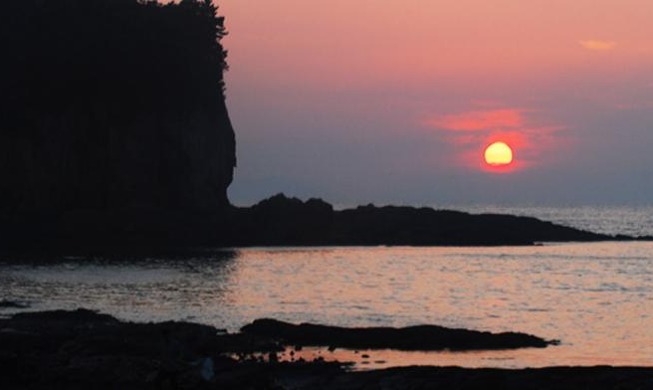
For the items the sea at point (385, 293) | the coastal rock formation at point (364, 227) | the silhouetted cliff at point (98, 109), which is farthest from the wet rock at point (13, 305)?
the coastal rock formation at point (364, 227)

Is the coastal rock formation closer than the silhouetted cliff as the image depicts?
No

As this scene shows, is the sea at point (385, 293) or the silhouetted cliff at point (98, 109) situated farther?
the silhouetted cliff at point (98, 109)

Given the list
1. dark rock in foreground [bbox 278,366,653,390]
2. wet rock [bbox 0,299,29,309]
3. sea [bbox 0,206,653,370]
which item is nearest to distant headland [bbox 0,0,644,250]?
sea [bbox 0,206,653,370]

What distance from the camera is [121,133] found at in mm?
127500

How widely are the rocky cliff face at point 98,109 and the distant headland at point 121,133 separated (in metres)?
0.10

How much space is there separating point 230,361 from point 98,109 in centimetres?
9170

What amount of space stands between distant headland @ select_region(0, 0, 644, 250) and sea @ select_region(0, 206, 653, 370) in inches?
407

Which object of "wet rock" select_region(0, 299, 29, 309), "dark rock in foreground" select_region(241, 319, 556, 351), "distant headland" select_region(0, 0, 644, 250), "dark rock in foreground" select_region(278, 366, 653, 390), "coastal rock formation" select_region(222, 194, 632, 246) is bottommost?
"dark rock in foreground" select_region(278, 366, 653, 390)

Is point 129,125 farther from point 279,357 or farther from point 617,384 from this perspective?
point 617,384

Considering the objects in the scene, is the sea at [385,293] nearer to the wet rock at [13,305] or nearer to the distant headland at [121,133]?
the wet rock at [13,305]

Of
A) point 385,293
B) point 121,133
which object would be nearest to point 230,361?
point 385,293

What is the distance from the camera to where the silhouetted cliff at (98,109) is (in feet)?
409

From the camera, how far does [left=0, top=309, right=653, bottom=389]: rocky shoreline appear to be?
33469 millimetres

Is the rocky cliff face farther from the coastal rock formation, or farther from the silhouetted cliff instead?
the coastal rock formation
